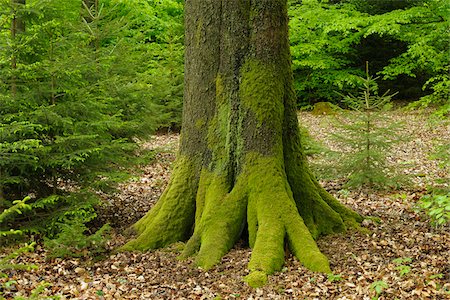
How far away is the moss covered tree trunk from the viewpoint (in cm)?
539

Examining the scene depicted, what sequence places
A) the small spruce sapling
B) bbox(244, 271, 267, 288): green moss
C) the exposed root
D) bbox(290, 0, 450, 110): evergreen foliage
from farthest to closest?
1. bbox(290, 0, 450, 110): evergreen foliage
2. the small spruce sapling
3. the exposed root
4. bbox(244, 271, 267, 288): green moss

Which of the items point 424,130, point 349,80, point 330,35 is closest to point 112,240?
point 424,130

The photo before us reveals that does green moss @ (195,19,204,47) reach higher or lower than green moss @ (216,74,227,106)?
higher

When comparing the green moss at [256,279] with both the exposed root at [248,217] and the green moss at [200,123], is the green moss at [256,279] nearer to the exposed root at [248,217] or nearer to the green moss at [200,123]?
the exposed root at [248,217]

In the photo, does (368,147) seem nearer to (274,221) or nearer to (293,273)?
(274,221)

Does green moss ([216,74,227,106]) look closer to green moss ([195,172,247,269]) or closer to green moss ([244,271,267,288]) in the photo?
green moss ([195,172,247,269])

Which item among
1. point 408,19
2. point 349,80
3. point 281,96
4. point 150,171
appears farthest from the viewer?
point 349,80

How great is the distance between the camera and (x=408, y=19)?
1933 cm

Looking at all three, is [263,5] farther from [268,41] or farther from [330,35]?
[330,35]

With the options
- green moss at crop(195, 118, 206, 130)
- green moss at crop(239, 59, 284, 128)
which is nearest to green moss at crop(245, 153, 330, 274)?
green moss at crop(239, 59, 284, 128)

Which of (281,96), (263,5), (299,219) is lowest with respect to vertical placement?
(299,219)

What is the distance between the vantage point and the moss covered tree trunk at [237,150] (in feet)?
17.7

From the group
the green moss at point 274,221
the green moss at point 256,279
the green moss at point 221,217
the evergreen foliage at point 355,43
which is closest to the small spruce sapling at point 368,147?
the green moss at point 274,221

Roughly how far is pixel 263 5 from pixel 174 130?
10.8 meters
